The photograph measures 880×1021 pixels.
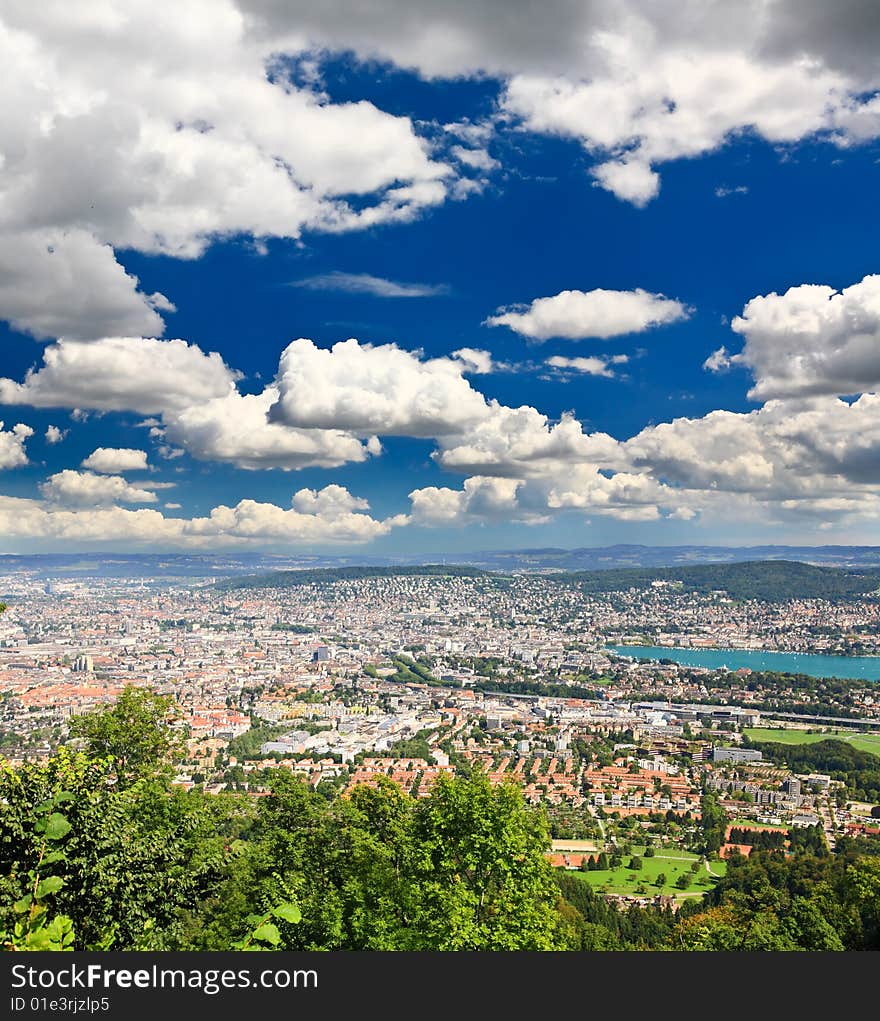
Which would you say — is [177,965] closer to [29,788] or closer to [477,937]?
[29,788]

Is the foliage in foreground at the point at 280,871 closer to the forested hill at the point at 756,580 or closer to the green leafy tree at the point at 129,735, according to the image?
the green leafy tree at the point at 129,735

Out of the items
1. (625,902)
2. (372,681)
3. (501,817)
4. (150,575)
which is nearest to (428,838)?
(501,817)

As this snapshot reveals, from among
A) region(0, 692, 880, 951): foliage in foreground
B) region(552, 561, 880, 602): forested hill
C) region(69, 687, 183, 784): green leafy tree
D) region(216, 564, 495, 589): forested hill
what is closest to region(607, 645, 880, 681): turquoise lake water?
region(552, 561, 880, 602): forested hill

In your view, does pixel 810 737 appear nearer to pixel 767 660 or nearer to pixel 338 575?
pixel 767 660

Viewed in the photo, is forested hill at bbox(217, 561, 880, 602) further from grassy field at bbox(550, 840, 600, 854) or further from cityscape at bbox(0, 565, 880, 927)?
grassy field at bbox(550, 840, 600, 854)

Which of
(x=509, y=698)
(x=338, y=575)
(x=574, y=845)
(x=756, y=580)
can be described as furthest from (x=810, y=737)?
(x=338, y=575)
